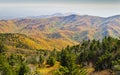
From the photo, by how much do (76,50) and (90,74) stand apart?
105556 millimetres

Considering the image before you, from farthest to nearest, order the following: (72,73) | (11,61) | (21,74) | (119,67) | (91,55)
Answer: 1. (11,61)
2. (91,55)
3. (21,74)
4. (119,67)
5. (72,73)

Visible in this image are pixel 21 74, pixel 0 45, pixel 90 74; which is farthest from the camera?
pixel 0 45

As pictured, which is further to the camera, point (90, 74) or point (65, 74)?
point (90, 74)

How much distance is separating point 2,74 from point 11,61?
151ft

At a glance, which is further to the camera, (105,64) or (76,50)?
(76,50)

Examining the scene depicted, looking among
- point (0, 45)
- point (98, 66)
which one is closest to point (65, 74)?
point (98, 66)

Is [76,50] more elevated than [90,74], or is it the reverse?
[90,74]

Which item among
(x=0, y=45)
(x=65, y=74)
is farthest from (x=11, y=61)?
(x=65, y=74)

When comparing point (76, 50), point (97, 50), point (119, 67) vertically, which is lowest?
point (76, 50)

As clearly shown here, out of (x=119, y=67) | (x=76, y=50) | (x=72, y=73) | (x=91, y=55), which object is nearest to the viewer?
(x=72, y=73)

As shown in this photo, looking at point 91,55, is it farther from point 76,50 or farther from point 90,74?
point 76,50

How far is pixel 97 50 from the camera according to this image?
123 meters

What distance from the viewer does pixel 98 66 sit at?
85.9 meters

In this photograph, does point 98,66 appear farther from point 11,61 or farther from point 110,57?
point 11,61
